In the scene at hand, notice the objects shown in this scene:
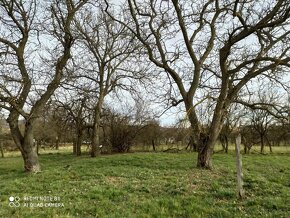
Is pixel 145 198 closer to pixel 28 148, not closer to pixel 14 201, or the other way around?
pixel 14 201

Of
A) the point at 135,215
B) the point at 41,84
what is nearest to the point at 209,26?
the point at 41,84

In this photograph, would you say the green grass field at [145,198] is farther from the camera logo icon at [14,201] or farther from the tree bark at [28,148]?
the tree bark at [28,148]

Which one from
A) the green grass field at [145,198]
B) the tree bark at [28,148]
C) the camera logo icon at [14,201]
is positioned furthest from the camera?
the tree bark at [28,148]

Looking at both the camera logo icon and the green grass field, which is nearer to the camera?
the green grass field

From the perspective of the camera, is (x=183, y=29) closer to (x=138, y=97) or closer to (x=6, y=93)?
(x=6, y=93)

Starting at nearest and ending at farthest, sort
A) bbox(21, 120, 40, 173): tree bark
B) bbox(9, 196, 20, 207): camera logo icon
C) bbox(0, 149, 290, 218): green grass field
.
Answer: bbox(0, 149, 290, 218): green grass field, bbox(9, 196, 20, 207): camera logo icon, bbox(21, 120, 40, 173): tree bark

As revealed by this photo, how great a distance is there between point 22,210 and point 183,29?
993cm

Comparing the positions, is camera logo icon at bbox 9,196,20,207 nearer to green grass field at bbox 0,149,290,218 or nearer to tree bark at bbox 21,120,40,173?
green grass field at bbox 0,149,290,218

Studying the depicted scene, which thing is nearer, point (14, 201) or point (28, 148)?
point (14, 201)

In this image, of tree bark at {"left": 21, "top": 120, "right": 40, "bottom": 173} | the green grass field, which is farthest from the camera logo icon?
tree bark at {"left": 21, "top": 120, "right": 40, "bottom": 173}

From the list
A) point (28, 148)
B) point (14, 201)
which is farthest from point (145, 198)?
point (28, 148)

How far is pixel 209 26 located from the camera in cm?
1427

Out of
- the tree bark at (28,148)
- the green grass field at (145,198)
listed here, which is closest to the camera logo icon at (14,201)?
the green grass field at (145,198)

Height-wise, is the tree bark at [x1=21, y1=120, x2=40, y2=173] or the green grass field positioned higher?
the tree bark at [x1=21, y1=120, x2=40, y2=173]
